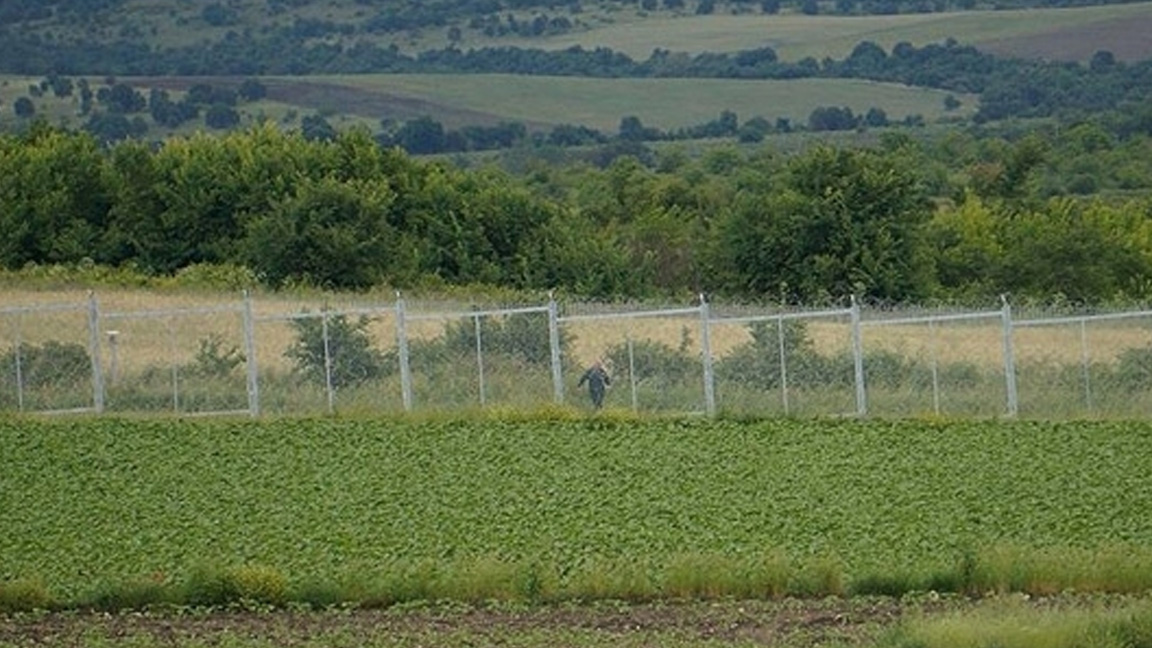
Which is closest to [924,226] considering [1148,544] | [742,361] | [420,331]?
[420,331]

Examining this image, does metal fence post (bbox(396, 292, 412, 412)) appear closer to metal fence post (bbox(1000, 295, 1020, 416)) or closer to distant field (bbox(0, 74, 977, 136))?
metal fence post (bbox(1000, 295, 1020, 416))

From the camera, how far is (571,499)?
105 feet

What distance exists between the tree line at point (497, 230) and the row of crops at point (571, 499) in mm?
26475

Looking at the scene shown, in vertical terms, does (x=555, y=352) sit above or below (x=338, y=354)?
above

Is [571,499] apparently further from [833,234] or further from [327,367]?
[833,234]

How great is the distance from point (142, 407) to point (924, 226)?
31.9 metres

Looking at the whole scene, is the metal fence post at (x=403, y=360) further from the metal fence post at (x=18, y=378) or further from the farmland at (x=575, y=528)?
the metal fence post at (x=18, y=378)

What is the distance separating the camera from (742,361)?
138 feet

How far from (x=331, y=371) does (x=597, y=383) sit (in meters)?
4.54

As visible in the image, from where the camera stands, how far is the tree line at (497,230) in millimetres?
66875

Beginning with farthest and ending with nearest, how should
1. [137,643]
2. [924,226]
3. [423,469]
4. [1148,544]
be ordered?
[924,226] → [423,469] → [1148,544] → [137,643]

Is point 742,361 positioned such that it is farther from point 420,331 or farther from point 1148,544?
point 1148,544

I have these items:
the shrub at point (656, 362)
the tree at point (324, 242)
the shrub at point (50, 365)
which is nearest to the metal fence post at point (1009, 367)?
the shrub at point (656, 362)

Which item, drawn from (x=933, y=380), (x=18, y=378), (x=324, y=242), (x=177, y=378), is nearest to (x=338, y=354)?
(x=177, y=378)
